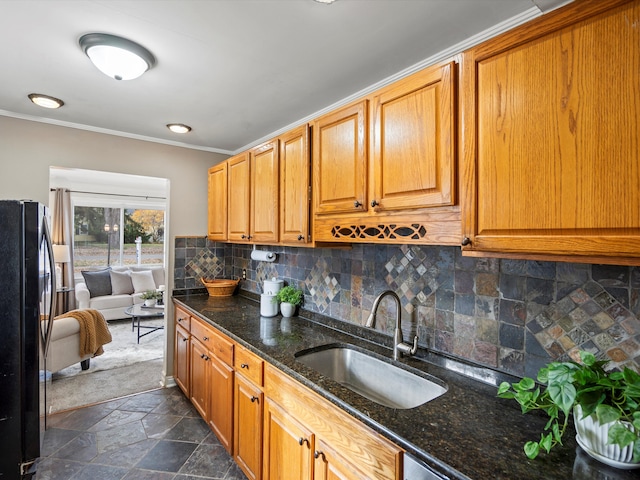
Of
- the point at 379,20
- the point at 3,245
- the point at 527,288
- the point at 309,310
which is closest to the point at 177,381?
the point at 309,310

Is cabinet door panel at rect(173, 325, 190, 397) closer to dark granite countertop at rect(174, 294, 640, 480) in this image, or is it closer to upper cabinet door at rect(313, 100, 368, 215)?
dark granite countertop at rect(174, 294, 640, 480)

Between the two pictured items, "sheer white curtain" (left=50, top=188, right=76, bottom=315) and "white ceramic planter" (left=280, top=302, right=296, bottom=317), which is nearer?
"white ceramic planter" (left=280, top=302, right=296, bottom=317)

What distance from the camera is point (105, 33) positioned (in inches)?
60.7

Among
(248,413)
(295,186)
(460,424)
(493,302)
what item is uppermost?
(295,186)

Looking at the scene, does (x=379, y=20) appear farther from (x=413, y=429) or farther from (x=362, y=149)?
(x=413, y=429)

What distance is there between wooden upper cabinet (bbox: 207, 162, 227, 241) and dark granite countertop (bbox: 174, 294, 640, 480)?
1.49 metres

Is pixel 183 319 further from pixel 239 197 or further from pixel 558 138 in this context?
pixel 558 138

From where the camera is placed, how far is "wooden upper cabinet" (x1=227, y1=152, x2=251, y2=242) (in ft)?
8.89

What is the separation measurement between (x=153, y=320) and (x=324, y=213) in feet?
17.3

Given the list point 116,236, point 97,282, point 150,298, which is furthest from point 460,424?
point 116,236

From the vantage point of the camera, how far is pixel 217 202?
325 cm

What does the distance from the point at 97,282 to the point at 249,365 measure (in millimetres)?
4963

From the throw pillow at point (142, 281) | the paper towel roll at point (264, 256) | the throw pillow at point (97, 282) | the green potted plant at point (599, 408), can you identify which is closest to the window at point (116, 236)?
the throw pillow at point (97, 282)

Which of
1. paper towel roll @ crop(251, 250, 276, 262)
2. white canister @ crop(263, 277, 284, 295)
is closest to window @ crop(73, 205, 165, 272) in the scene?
paper towel roll @ crop(251, 250, 276, 262)
